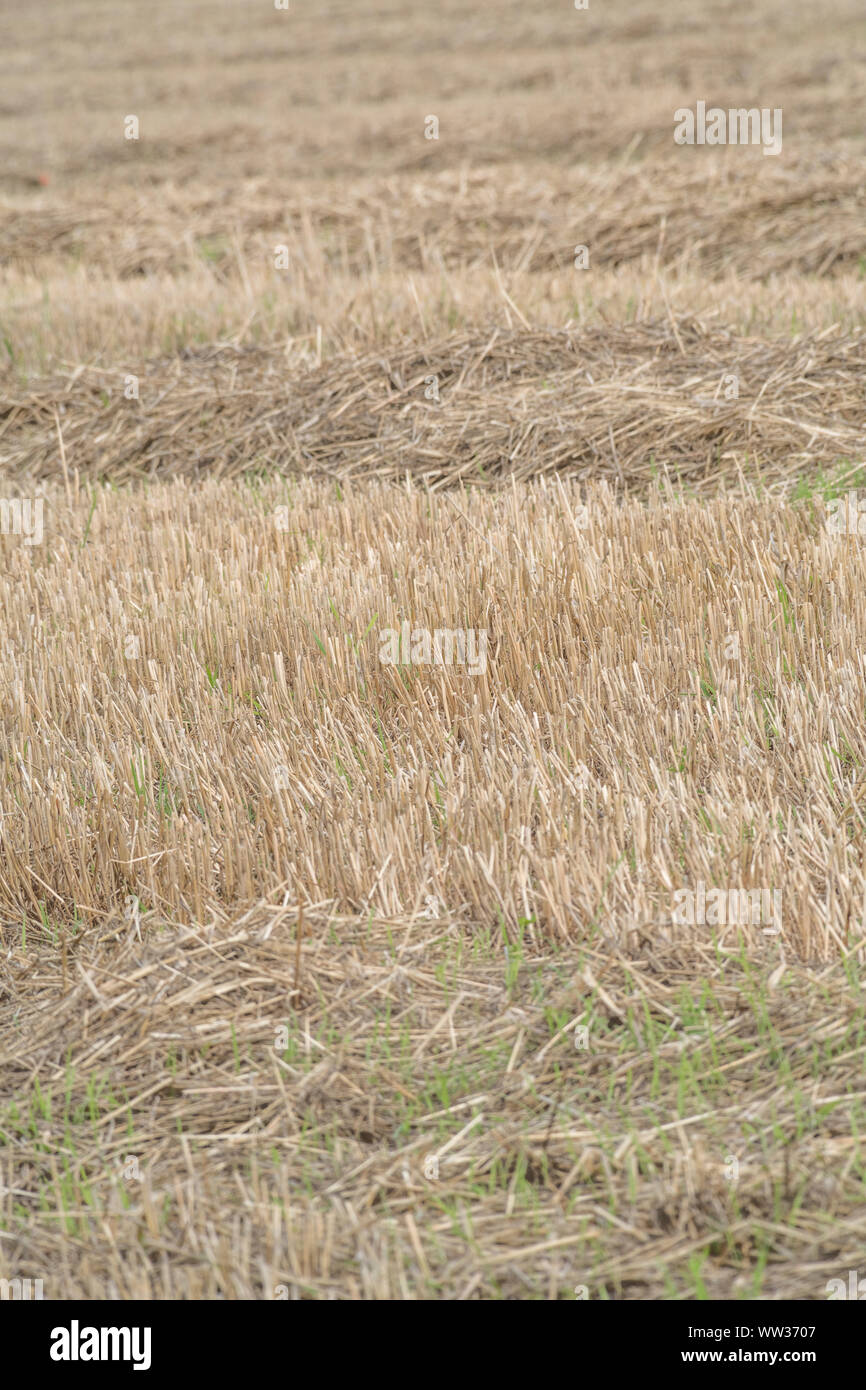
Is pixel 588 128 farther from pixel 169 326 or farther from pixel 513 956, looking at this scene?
pixel 513 956

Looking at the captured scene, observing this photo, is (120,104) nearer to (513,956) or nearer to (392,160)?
(392,160)

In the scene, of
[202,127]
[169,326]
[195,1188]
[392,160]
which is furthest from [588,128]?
[195,1188]

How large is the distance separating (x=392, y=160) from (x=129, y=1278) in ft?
51.8

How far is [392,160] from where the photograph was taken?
52.3ft

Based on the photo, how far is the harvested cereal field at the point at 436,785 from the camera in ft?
7.10

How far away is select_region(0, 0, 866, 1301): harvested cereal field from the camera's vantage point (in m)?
2.16

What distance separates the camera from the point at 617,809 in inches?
118

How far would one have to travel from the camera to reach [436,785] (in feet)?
10.8
